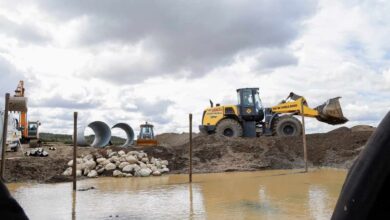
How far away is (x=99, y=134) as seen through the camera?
101 feet

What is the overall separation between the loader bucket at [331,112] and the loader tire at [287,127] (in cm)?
129

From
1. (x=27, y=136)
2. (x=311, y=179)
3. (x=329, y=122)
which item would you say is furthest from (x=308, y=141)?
(x=27, y=136)

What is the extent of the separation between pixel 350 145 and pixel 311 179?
7.53 meters

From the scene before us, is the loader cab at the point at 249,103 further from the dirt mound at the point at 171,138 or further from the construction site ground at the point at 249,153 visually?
the dirt mound at the point at 171,138

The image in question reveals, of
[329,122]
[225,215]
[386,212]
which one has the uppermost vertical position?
[329,122]

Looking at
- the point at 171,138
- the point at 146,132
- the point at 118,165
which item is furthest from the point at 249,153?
the point at 171,138

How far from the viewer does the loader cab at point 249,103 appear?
82.4 feet

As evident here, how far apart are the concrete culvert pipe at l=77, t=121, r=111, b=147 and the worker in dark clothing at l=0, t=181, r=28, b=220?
28238 millimetres

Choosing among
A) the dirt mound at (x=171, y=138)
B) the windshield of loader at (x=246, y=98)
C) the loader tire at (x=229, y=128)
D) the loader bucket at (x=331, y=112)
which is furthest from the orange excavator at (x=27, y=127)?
the loader bucket at (x=331, y=112)

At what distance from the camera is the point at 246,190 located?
41.3 ft

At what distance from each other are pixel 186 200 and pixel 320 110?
15995 millimetres

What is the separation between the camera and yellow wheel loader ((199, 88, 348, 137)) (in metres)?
24.7

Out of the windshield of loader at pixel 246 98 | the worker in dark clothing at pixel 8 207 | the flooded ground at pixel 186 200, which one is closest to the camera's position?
the worker in dark clothing at pixel 8 207

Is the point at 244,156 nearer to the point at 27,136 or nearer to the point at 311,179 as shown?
the point at 311,179
